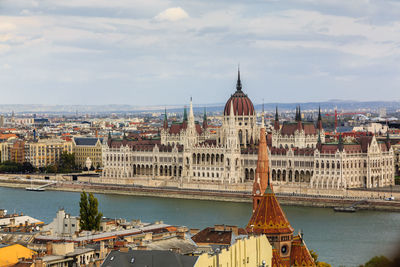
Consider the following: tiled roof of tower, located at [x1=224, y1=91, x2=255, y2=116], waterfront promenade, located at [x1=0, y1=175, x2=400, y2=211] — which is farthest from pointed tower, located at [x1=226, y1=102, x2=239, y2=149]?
waterfront promenade, located at [x1=0, y1=175, x2=400, y2=211]

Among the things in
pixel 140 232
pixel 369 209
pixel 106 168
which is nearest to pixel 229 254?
pixel 140 232

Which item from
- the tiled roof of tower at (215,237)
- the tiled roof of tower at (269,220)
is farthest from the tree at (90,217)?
the tiled roof of tower at (269,220)

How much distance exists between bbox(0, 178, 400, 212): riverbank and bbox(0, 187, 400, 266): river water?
83cm

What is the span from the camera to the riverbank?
32.6 m

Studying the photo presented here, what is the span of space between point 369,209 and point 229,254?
2250 centimetres

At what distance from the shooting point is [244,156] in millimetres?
41125

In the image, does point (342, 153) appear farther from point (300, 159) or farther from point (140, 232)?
point (140, 232)

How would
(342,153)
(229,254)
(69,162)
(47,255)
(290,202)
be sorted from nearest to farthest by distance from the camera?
(229,254), (47,255), (290,202), (342,153), (69,162)

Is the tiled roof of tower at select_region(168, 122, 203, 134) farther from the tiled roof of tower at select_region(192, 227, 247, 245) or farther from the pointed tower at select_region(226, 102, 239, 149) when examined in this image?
the tiled roof of tower at select_region(192, 227, 247, 245)

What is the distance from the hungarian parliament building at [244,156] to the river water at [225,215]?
14.1 ft

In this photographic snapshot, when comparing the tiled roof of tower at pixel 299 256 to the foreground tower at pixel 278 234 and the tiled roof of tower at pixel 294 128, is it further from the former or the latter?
the tiled roof of tower at pixel 294 128

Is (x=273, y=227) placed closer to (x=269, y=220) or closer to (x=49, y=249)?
(x=269, y=220)

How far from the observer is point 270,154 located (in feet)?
132

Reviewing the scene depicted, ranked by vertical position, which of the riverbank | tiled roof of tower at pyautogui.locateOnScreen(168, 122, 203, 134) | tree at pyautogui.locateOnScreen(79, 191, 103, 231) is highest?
tiled roof of tower at pyautogui.locateOnScreen(168, 122, 203, 134)
